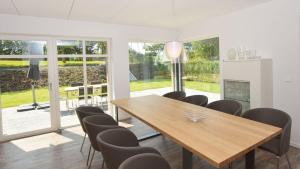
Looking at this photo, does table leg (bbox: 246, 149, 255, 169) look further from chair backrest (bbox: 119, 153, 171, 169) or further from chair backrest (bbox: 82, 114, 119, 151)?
chair backrest (bbox: 82, 114, 119, 151)

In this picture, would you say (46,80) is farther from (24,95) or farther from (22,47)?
(22,47)

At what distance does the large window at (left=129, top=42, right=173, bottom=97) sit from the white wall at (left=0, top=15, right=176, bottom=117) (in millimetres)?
271

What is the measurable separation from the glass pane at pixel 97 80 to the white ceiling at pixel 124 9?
104 centimetres

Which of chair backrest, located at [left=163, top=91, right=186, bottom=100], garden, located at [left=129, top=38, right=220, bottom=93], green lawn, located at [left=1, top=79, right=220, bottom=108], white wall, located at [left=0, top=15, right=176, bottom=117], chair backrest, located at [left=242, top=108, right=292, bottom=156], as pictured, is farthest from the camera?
garden, located at [left=129, top=38, right=220, bottom=93]

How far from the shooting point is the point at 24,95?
4.45 meters

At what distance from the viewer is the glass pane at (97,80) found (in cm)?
509

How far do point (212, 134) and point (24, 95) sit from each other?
4216 mm

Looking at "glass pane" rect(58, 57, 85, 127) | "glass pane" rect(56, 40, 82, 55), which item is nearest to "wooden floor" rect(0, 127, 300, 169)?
"glass pane" rect(58, 57, 85, 127)

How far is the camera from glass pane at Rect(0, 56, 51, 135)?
423 centimetres

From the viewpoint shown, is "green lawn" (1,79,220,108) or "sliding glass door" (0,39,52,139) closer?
Answer: "sliding glass door" (0,39,52,139)

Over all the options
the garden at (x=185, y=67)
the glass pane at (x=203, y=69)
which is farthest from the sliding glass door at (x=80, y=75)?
the glass pane at (x=203, y=69)

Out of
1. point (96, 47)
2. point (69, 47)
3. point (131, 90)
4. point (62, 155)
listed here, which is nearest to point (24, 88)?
point (69, 47)

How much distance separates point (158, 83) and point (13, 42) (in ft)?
12.4

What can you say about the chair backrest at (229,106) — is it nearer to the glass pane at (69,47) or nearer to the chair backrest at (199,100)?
the chair backrest at (199,100)
